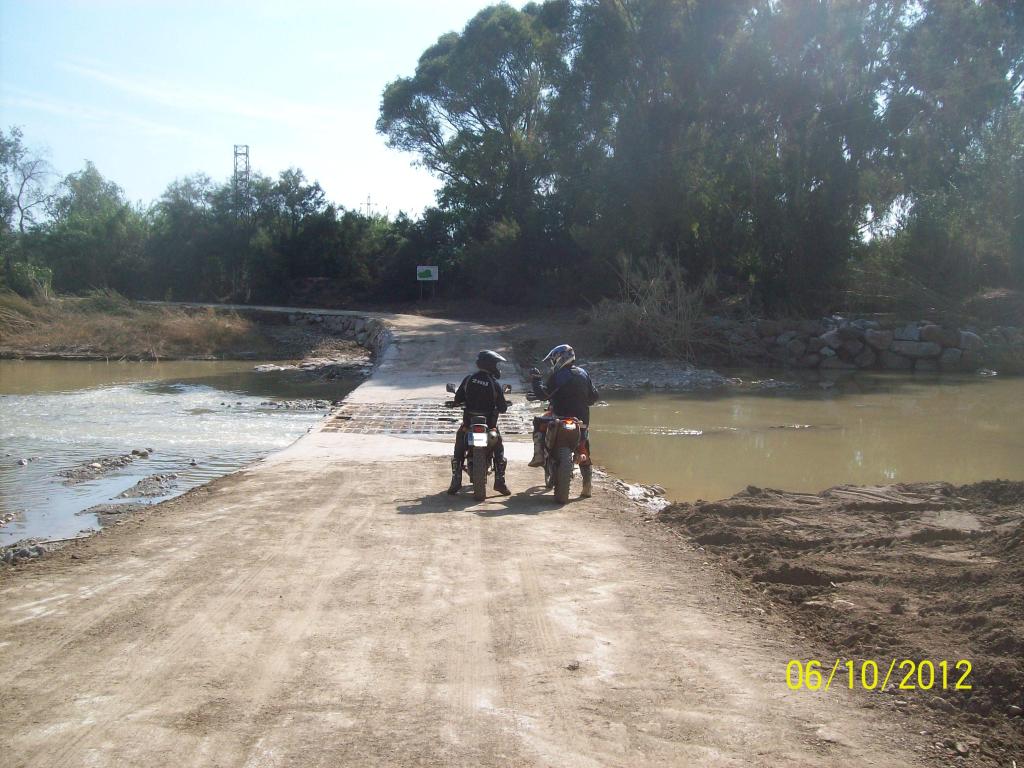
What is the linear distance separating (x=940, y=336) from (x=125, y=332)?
28386mm

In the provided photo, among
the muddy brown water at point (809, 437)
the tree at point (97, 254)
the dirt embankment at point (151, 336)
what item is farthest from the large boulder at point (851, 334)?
the tree at point (97, 254)

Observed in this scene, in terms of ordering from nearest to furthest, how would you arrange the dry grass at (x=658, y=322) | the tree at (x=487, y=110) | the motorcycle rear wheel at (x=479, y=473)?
the motorcycle rear wheel at (x=479, y=473) → the dry grass at (x=658, y=322) → the tree at (x=487, y=110)

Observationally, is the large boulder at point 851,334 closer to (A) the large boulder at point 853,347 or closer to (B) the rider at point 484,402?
(A) the large boulder at point 853,347

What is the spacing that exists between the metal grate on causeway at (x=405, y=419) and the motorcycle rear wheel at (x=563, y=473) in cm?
539

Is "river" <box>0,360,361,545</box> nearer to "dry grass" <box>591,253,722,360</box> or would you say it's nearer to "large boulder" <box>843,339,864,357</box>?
"dry grass" <box>591,253,722,360</box>

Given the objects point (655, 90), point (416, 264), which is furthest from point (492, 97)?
point (655, 90)

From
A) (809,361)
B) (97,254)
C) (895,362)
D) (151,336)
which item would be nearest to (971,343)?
(895,362)

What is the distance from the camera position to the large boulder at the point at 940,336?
27734 millimetres

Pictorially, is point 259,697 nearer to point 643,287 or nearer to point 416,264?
point 643,287

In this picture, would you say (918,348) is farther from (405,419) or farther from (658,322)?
(405,419)

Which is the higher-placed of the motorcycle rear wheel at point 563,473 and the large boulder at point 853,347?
the large boulder at point 853,347

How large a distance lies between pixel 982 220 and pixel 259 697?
107 ft

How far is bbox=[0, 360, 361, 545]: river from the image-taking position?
10.9 meters

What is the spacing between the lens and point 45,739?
3.77 m
